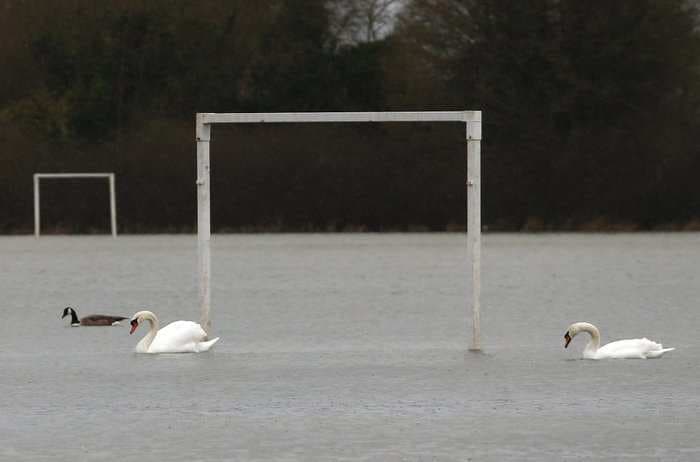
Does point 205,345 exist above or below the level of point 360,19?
below

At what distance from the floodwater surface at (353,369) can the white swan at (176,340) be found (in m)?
0.21

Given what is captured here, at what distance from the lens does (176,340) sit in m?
16.0

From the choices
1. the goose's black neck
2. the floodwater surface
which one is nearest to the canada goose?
the goose's black neck

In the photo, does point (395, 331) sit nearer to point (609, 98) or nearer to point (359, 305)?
point (359, 305)

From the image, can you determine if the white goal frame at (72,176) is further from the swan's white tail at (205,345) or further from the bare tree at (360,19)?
the swan's white tail at (205,345)

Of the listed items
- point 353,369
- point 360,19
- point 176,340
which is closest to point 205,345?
point 176,340

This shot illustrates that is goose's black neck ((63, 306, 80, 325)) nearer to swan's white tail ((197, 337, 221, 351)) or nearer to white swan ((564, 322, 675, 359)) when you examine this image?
swan's white tail ((197, 337, 221, 351))

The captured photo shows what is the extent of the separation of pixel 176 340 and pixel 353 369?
6.59 ft

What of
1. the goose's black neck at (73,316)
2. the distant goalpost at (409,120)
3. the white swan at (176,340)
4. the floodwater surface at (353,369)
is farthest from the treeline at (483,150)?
the distant goalpost at (409,120)

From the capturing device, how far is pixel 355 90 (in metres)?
51.7

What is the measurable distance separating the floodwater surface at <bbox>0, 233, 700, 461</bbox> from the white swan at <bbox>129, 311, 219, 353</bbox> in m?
0.21

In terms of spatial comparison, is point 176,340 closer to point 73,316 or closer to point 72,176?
point 73,316

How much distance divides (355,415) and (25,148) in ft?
113

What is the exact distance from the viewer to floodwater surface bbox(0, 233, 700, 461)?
11.0 meters
